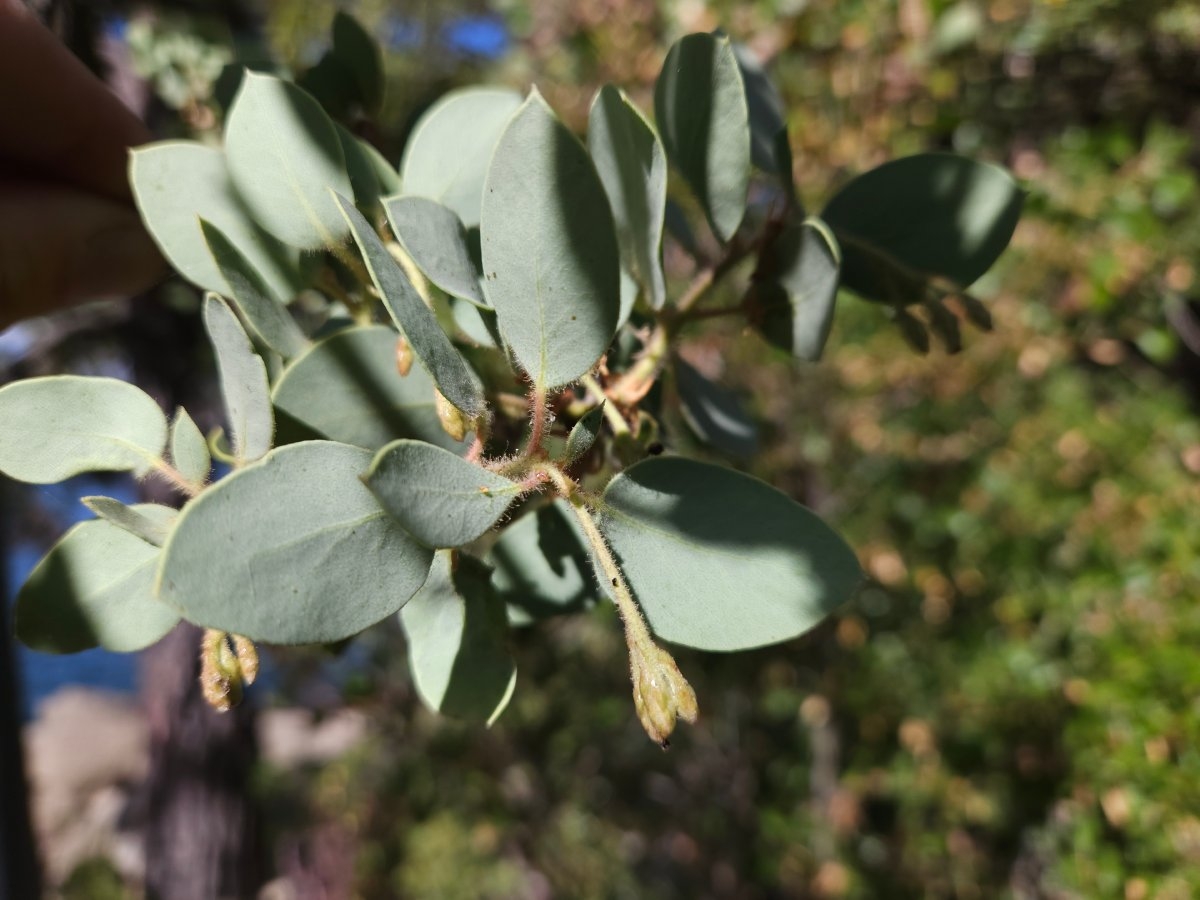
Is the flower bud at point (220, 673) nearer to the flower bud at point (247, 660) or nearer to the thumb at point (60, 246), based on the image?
the flower bud at point (247, 660)

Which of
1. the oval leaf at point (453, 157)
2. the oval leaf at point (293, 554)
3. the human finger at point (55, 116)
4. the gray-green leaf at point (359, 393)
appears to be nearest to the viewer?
the oval leaf at point (293, 554)

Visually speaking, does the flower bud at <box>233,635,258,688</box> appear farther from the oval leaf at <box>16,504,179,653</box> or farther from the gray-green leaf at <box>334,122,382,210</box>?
the gray-green leaf at <box>334,122,382,210</box>

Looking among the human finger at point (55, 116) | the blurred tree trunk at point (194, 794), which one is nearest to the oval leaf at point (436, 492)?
the human finger at point (55, 116)

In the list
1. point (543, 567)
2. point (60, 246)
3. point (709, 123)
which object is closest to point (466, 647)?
point (543, 567)

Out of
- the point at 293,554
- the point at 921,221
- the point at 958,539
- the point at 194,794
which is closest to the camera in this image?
the point at 293,554

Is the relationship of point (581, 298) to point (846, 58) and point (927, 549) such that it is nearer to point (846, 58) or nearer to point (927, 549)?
point (846, 58)

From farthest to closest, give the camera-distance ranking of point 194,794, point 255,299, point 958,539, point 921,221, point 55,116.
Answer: point 194,794
point 958,539
point 55,116
point 921,221
point 255,299

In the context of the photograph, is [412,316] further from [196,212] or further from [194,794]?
[194,794]
